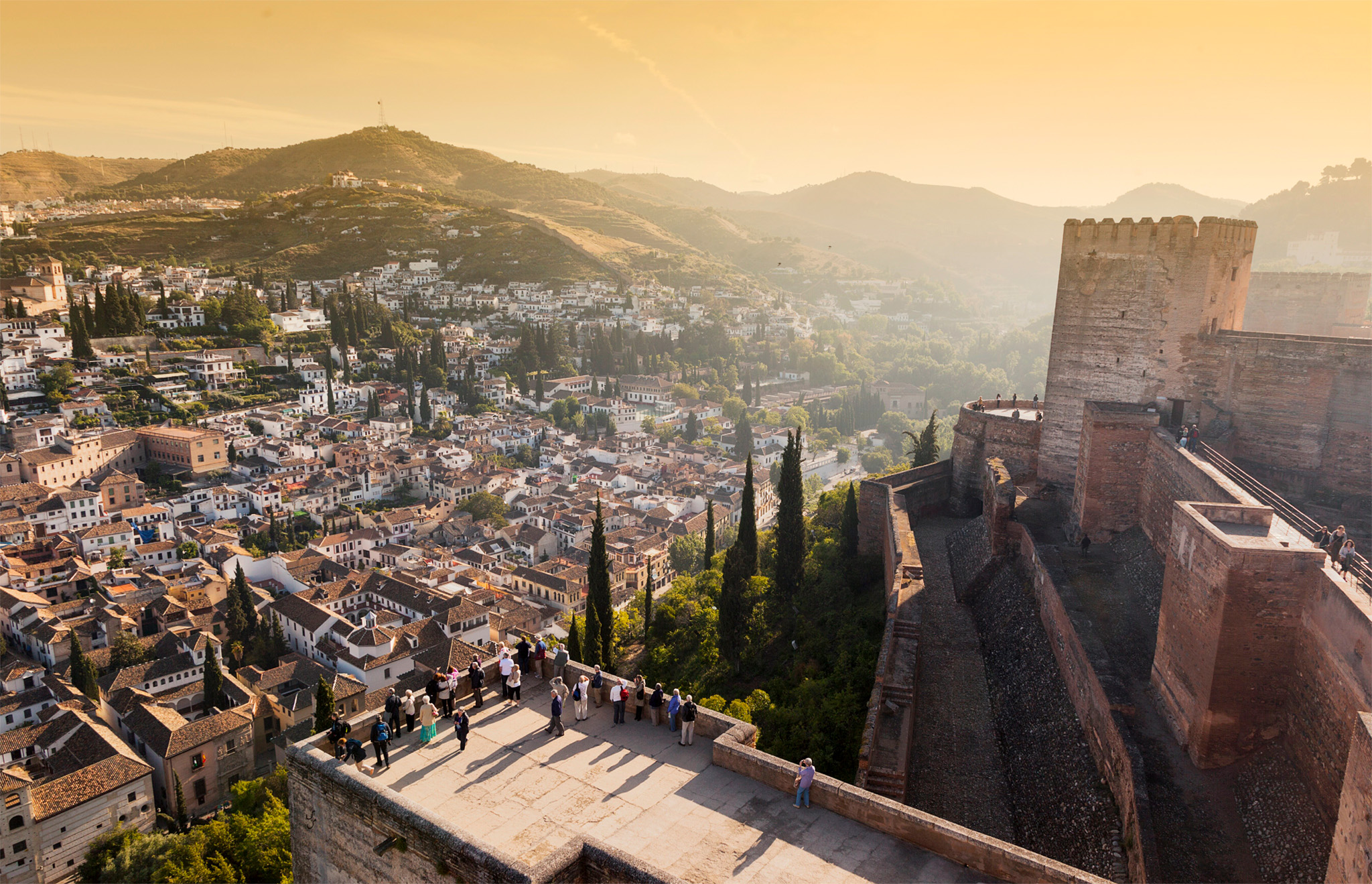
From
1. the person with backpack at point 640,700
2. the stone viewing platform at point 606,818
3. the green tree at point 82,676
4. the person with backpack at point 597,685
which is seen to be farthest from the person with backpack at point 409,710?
the green tree at point 82,676

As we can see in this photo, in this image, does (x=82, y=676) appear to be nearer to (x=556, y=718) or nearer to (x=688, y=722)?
(x=556, y=718)

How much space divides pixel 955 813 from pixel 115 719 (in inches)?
1301

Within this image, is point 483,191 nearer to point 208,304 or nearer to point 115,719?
point 208,304

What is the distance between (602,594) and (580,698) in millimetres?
15912

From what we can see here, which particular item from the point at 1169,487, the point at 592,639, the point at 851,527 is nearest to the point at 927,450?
the point at 851,527

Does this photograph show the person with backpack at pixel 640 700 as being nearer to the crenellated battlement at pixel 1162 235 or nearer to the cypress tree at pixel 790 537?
the crenellated battlement at pixel 1162 235

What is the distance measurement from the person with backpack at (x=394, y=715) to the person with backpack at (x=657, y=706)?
2.15 meters

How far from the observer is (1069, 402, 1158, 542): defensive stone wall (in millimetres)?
14070

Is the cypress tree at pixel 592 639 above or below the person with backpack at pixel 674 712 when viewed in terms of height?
below

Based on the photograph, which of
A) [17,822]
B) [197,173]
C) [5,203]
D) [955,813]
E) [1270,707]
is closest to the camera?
[1270,707]

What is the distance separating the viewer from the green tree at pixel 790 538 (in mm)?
21578

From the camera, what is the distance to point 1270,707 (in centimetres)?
807

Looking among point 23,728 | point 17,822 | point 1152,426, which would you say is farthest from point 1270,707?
point 23,728

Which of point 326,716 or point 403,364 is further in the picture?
point 403,364
